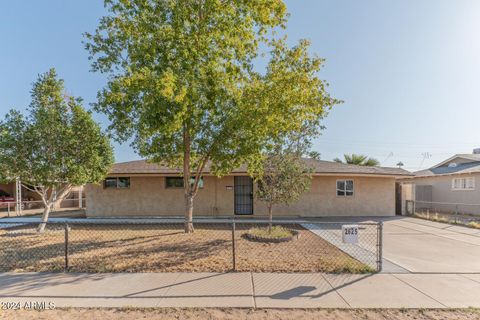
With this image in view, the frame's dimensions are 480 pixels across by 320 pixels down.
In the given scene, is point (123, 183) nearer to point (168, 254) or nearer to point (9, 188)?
point (168, 254)

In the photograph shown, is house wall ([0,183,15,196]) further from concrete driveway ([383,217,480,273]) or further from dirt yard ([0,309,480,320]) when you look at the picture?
concrete driveway ([383,217,480,273])

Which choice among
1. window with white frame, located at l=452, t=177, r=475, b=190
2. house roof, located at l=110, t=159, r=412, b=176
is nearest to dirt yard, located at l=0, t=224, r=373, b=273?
house roof, located at l=110, t=159, r=412, b=176

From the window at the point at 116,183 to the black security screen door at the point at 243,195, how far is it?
6244 mm

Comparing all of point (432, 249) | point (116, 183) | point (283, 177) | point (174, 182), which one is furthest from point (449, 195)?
point (116, 183)

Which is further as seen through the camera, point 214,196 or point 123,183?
point 123,183

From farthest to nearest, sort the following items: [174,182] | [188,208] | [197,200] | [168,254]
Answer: [174,182] < [197,200] < [188,208] < [168,254]

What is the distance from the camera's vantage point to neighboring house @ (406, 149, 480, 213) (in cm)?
1820

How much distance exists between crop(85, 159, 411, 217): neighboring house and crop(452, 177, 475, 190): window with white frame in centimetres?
614

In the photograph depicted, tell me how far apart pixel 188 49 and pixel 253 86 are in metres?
2.26

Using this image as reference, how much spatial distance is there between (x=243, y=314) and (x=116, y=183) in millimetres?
13906

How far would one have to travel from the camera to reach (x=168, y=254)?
7.40 meters

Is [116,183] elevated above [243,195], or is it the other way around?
[116,183]

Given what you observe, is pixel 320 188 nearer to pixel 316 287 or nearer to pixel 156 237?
pixel 156 237

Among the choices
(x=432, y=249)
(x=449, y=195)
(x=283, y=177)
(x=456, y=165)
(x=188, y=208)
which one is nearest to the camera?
(x=432, y=249)
